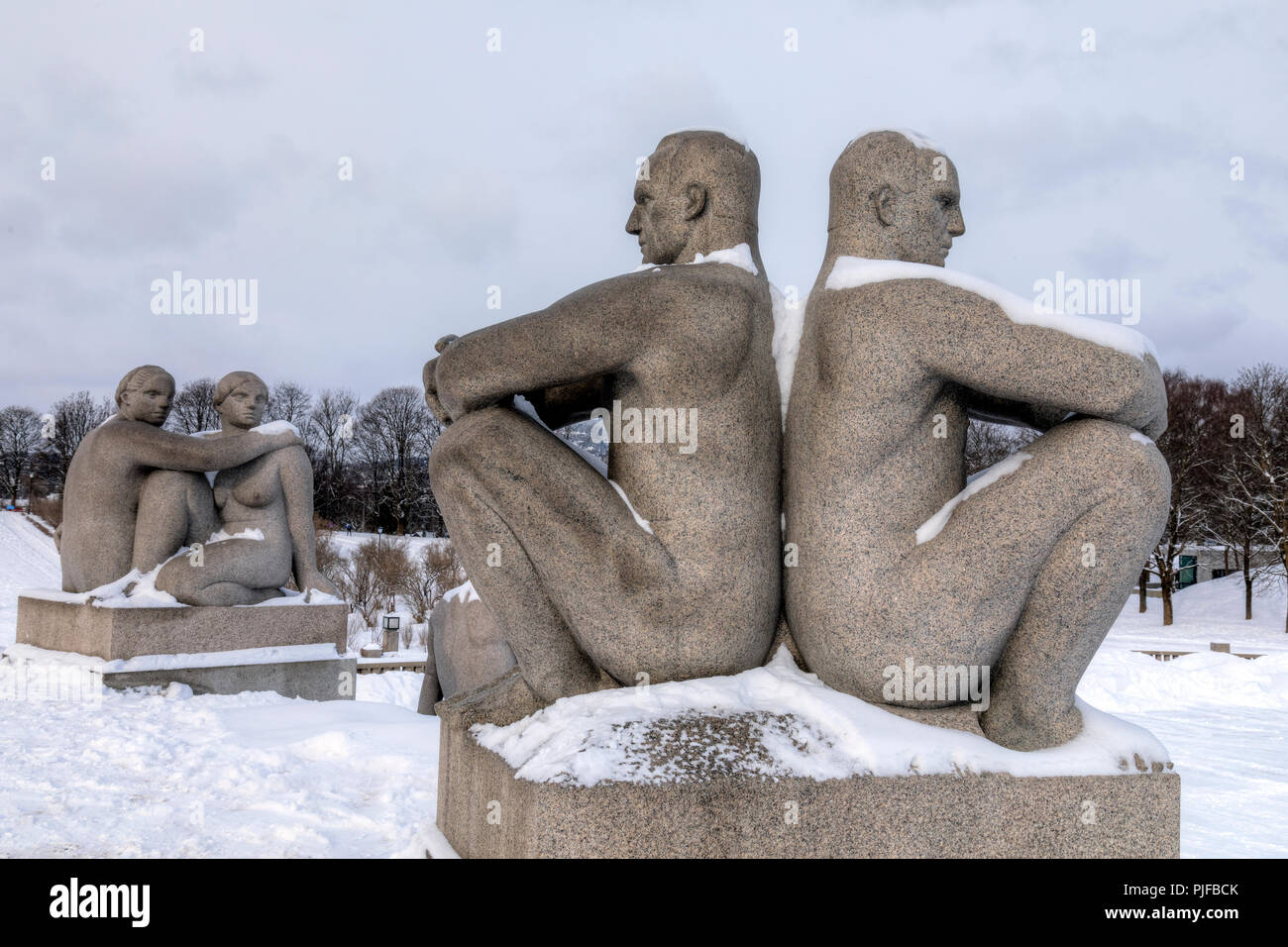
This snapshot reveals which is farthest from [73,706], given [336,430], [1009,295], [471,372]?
[336,430]

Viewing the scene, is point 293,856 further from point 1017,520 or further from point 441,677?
point 441,677

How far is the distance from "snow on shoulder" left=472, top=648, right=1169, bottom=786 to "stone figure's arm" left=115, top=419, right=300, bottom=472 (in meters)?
6.19

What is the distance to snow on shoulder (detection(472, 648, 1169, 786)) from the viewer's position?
9.09ft

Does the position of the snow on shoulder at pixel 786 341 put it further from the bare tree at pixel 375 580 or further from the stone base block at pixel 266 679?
the bare tree at pixel 375 580

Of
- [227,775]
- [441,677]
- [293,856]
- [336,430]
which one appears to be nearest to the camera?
[293,856]

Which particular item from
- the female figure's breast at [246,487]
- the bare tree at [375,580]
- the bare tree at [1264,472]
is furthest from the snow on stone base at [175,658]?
the bare tree at [1264,472]

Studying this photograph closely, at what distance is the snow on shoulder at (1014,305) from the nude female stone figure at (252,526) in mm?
6989

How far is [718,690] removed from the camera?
3.08 metres

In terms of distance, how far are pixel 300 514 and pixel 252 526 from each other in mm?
477

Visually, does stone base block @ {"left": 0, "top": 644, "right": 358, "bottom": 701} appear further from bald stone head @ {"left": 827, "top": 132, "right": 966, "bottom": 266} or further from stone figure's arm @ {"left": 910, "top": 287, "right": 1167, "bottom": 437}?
stone figure's arm @ {"left": 910, "top": 287, "right": 1167, "bottom": 437}

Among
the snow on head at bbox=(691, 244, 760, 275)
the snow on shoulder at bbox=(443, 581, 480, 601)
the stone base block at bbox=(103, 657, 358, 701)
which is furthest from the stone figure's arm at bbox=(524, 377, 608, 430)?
the stone base block at bbox=(103, 657, 358, 701)

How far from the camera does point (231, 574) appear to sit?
28.0ft

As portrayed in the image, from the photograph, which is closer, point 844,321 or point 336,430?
point 844,321

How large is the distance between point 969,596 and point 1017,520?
0.94 feet
